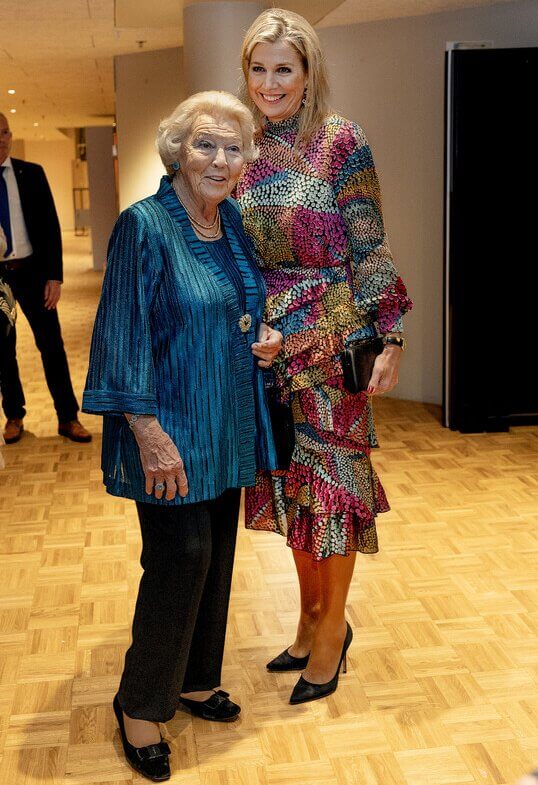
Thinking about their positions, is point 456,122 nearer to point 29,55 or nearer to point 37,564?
point 37,564

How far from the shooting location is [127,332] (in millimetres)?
2117

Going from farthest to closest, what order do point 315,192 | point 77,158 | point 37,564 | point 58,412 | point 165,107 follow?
1. point 77,158
2. point 165,107
3. point 58,412
4. point 37,564
5. point 315,192

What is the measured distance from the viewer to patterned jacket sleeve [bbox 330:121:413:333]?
8.00ft

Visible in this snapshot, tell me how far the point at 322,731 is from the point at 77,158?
30654 mm

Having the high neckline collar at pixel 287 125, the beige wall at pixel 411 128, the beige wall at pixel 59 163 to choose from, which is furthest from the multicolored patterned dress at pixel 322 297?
the beige wall at pixel 59 163

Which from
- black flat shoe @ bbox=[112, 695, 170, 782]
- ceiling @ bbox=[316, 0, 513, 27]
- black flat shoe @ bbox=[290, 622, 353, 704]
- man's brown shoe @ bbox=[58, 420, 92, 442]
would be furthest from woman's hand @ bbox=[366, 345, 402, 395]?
ceiling @ bbox=[316, 0, 513, 27]

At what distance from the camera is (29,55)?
9.84 m

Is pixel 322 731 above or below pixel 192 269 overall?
below

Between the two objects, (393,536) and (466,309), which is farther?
(466,309)

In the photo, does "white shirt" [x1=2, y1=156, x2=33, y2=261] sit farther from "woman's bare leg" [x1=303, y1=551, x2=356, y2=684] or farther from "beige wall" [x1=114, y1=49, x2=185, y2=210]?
"beige wall" [x1=114, y1=49, x2=185, y2=210]

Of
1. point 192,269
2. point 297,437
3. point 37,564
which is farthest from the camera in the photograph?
point 37,564

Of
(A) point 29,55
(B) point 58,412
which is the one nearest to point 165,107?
(A) point 29,55

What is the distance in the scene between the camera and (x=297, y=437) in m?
2.60

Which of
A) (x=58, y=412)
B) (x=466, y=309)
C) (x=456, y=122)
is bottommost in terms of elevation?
(x=58, y=412)
